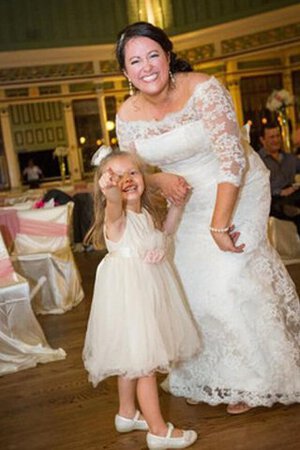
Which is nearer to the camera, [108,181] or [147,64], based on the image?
[108,181]

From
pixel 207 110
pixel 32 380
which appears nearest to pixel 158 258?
pixel 207 110

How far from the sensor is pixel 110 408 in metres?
2.77

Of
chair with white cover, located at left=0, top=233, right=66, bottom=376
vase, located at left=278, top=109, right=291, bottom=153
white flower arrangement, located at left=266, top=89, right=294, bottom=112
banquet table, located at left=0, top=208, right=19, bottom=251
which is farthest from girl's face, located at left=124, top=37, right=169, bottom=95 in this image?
vase, located at left=278, top=109, right=291, bottom=153

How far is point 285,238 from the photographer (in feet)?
18.5

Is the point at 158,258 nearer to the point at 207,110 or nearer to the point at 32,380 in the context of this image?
the point at 207,110

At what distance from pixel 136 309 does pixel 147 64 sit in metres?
0.91

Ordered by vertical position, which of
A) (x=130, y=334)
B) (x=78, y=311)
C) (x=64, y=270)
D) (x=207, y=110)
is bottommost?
(x=78, y=311)

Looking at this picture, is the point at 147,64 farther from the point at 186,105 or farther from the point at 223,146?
the point at 223,146

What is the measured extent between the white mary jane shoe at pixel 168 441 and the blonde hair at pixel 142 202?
788 mm

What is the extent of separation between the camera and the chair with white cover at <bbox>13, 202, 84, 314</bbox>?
484 centimetres

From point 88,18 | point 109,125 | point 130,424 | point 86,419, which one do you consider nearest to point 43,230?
point 86,419

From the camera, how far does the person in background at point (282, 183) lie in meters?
5.49

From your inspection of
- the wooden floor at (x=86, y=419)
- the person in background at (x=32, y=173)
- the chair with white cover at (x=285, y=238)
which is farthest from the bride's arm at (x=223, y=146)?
the person in background at (x=32, y=173)

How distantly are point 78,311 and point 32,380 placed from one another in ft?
5.06
